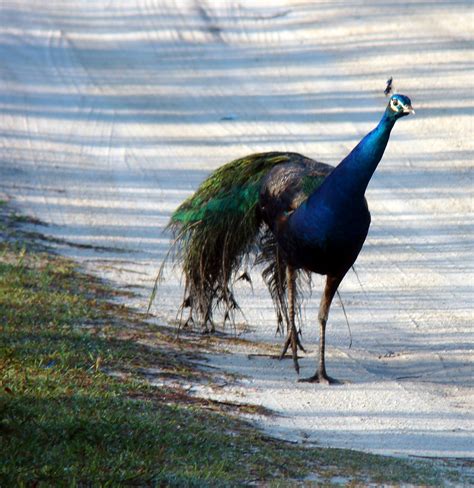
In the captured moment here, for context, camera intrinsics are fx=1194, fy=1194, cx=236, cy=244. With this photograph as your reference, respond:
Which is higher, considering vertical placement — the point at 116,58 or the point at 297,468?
the point at 116,58

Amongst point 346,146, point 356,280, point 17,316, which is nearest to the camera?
point 17,316

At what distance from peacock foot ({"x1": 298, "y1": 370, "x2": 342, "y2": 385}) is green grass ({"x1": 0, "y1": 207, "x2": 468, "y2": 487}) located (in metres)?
0.77

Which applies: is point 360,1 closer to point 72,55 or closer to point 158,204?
point 72,55

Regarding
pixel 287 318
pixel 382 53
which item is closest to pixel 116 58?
pixel 382 53

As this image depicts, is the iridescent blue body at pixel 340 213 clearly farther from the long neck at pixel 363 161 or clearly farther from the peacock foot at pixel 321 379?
the peacock foot at pixel 321 379

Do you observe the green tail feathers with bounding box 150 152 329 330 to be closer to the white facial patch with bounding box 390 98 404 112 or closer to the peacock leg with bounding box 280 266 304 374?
the peacock leg with bounding box 280 266 304 374

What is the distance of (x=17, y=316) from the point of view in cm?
791

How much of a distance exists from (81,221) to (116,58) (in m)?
6.92

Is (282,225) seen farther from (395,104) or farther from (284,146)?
(284,146)

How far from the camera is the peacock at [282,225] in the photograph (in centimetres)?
720

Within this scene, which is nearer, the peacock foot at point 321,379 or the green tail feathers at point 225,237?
the peacock foot at point 321,379

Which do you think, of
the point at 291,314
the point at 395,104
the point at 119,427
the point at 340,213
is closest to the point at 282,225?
the point at 340,213

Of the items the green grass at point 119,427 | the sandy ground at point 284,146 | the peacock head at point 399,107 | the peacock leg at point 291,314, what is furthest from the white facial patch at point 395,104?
the green grass at point 119,427

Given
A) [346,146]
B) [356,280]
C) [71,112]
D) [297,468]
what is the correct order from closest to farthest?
[297,468], [356,280], [346,146], [71,112]
